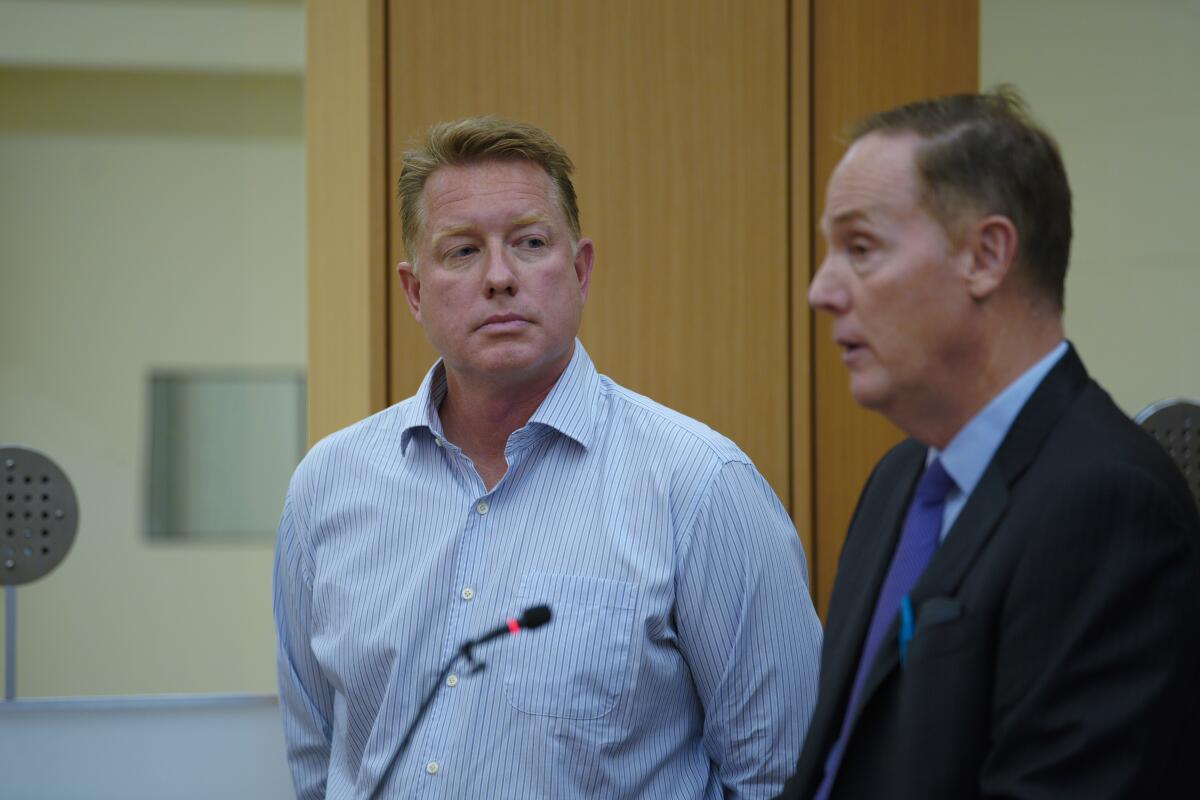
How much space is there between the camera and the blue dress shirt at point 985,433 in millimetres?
1072

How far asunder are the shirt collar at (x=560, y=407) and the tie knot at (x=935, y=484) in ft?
2.06

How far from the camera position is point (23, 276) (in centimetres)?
283

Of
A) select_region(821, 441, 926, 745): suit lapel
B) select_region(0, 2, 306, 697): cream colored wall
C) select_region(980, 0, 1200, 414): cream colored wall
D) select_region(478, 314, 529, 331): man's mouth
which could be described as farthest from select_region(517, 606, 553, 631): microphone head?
select_region(980, 0, 1200, 414): cream colored wall

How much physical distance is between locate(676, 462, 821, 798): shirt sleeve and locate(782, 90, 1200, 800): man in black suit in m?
0.42

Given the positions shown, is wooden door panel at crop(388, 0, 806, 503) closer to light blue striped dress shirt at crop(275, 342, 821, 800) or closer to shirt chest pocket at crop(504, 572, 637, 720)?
Answer: light blue striped dress shirt at crop(275, 342, 821, 800)

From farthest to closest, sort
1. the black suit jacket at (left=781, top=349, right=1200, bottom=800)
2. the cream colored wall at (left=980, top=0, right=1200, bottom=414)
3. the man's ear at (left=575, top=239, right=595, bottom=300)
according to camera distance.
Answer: the cream colored wall at (left=980, top=0, right=1200, bottom=414) → the man's ear at (left=575, top=239, right=595, bottom=300) → the black suit jacket at (left=781, top=349, right=1200, bottom=800)

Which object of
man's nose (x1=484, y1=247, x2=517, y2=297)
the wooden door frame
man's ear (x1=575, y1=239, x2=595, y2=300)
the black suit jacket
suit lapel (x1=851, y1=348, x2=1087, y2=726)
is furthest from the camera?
the wooden door frame

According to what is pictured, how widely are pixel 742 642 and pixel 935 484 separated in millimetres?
520

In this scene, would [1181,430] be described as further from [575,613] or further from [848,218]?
[848,218]

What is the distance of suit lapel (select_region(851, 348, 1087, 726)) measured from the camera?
1.04m

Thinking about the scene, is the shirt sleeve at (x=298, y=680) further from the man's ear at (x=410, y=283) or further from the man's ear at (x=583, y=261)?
the man's ear at (x=583, y=261)

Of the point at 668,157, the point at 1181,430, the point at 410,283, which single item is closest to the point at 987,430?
the point at 410,283

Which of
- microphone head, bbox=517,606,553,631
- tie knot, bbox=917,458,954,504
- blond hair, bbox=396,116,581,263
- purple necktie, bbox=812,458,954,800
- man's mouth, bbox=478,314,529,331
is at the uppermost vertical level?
blond hair, bbox=396,116,581,263

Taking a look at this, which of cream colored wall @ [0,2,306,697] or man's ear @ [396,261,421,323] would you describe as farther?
cream colored wall @ [0,2,306,697]
